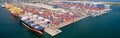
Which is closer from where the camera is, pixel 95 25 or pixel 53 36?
pixel 53 36

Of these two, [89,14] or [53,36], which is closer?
[53,36]

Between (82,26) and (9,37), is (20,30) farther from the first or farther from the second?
(82,26)

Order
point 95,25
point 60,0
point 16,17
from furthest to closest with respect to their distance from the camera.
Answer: point 60,0, point 16,17, point 95,25

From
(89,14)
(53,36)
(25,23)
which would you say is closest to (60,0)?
(89,14)

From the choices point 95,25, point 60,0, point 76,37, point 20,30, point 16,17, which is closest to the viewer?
point 76,37

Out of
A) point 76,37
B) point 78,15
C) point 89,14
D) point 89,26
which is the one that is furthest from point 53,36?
point 89,14

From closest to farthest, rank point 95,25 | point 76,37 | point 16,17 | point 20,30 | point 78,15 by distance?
1. point 76,37
2. point 20,30
3. point 95,25
4. point 78,15
5. point 16,17

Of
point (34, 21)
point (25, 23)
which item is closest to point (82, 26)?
point (34, 21)

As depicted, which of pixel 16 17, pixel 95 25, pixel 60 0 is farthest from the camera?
pixel 60 0

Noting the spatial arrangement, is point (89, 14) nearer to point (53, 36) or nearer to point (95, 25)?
point (95, 25)
